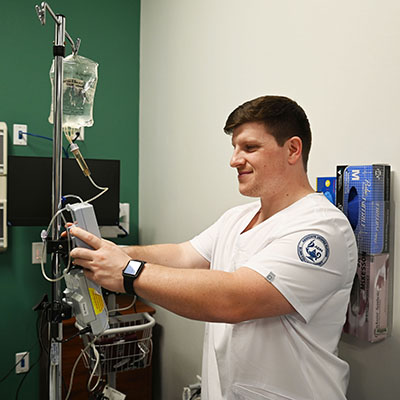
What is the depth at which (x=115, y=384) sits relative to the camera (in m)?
2.01

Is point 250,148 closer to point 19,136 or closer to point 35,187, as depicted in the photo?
point 35,187

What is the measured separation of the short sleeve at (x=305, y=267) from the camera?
0.95 metres

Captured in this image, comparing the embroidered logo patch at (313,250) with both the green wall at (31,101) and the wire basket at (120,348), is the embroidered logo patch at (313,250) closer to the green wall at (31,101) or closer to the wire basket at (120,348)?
the wire basket at (120,348)

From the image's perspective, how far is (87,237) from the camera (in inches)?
40.9

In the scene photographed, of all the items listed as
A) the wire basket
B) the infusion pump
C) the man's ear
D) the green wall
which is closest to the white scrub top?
the man's ear


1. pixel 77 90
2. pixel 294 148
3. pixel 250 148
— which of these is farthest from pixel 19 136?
pixel 294 148

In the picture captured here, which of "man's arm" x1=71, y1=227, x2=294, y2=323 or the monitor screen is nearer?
"man's arm" x1=71, y1=227, x2=294, y2=323

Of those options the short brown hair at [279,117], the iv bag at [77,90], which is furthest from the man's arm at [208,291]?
the iv bag at [77,90]

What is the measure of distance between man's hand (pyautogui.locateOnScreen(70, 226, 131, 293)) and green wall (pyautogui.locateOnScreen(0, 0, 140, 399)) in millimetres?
1113

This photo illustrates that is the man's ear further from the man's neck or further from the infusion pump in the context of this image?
the infusion pump

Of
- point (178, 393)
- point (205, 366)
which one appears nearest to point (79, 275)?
point (205, 366)

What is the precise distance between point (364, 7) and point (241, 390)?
1.21 m

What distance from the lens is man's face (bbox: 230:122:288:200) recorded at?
3.77ft

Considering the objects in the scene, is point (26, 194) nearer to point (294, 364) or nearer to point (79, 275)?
point (79, 275)
